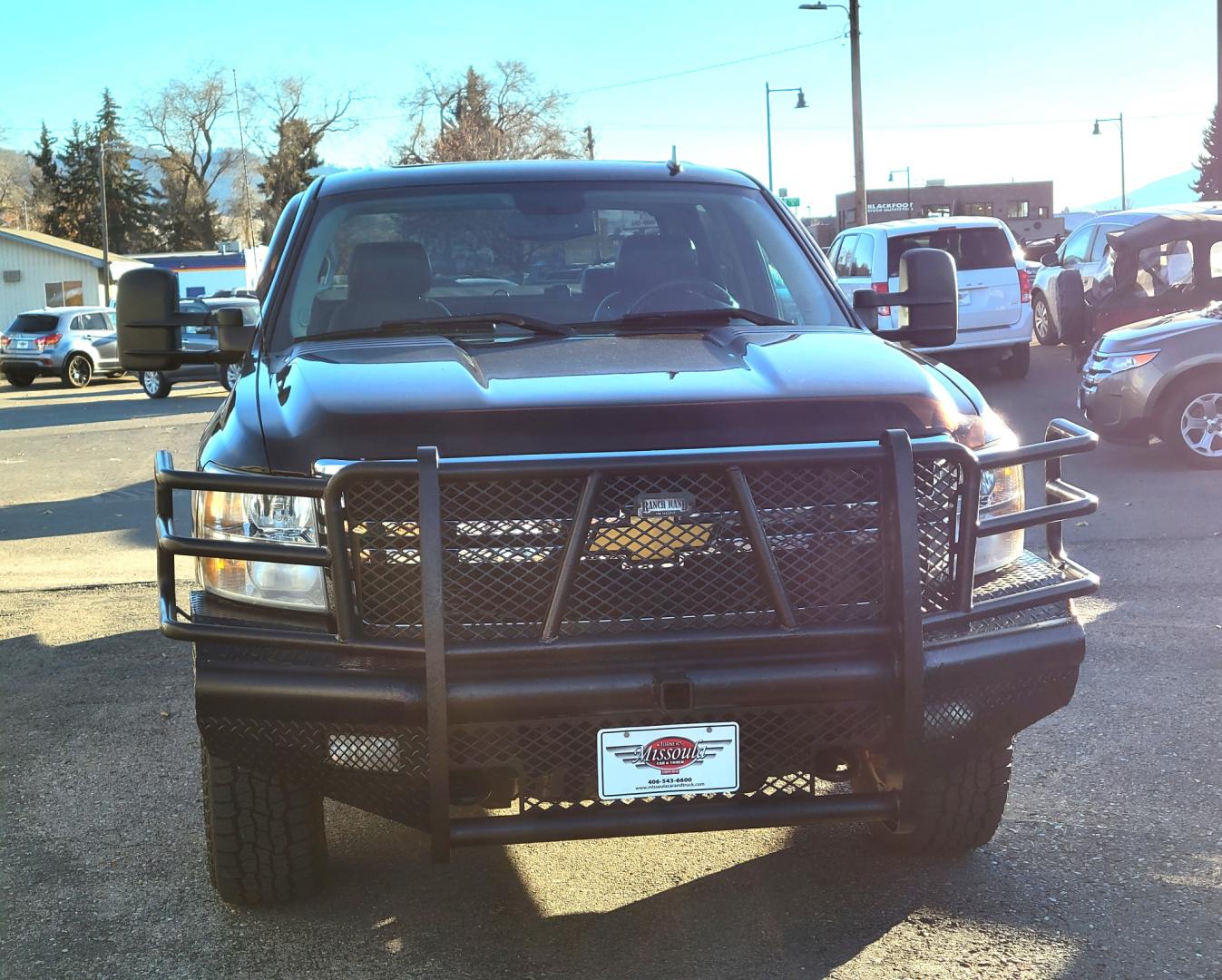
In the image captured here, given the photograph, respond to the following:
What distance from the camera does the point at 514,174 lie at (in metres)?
4.76

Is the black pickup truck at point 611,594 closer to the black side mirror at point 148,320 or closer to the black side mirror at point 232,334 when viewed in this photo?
the black side mirror at point 232,334

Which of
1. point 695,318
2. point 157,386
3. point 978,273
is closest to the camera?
point 695,318

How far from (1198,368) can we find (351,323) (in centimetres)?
851

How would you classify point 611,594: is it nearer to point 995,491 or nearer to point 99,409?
point 995,491

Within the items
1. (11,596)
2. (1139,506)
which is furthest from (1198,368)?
(11,596)

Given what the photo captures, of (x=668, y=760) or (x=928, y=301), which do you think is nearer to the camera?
(x=668, y=760)

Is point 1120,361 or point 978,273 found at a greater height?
point 978,273

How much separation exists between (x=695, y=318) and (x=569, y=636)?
5.08 ft

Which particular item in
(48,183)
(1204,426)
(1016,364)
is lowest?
(1204,426)

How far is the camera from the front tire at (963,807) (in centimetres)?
381

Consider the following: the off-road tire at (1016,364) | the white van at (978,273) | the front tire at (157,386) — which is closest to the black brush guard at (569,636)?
the white van at (978,273)

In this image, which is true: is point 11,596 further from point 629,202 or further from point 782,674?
point 782,674

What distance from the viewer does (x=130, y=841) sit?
430 cm

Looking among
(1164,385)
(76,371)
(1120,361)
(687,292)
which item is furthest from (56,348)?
(687,292)
